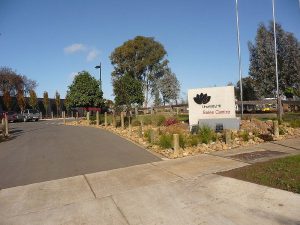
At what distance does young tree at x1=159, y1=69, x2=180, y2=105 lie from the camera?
5644 centimetres

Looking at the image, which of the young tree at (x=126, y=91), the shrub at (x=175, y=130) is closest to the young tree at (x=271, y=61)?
the young tree at (x=126, y=91)

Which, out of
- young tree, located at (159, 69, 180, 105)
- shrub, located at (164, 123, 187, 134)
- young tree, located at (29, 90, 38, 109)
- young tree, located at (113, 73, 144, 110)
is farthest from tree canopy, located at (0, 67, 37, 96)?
shrub, located at (164, 123, 187, 134)

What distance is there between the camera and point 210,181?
7582 mm

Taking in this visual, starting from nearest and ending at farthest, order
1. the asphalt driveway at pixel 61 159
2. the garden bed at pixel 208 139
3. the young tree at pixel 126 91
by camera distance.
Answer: the asphalt driveway at pixel 61 159, the garden bed at pixel 208 139, the young tree at pixel 126 91

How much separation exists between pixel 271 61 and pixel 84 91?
19.8m

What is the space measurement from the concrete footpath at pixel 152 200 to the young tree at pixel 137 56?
43782mm

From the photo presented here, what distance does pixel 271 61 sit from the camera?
3672 centimetres

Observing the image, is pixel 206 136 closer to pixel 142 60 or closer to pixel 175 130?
pixel 175 130

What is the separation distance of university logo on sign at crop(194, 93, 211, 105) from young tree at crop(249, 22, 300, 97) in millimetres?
22085

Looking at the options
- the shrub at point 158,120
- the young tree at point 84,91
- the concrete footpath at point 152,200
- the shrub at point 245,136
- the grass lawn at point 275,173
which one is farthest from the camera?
the young tree at point 84,91

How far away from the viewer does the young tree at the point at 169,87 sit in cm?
5644

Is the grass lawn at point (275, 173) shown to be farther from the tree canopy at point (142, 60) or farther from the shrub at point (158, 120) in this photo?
the tree canopy at point (142, 60)

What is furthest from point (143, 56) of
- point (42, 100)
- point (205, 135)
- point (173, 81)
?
point (205, 135)

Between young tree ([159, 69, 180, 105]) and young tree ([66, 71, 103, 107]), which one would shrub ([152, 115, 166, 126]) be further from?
young tree ([159, 69, 180, 105])
